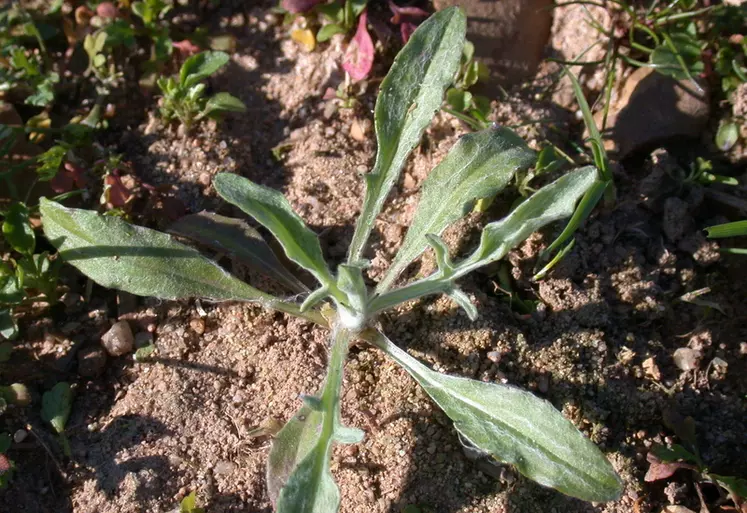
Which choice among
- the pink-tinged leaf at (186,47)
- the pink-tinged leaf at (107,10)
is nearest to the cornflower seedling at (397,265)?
the pink-tinged leaf at (186,47)

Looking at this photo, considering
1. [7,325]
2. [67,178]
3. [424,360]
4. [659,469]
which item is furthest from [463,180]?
[7,325]

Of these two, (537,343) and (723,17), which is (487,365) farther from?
(723,17)

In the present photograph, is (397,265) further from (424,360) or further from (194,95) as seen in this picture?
(194,95)

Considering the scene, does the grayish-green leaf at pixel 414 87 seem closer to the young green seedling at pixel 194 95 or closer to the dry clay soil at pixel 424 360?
the dry clay soil at pixel 424 360

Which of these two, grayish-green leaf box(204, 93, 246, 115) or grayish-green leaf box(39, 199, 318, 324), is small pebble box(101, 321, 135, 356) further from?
grayish-green leaf box(204, 93, 246, 115)

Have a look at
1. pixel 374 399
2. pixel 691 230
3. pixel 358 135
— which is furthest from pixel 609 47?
pixel 374 399

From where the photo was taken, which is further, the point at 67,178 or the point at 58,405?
the point at 67,178

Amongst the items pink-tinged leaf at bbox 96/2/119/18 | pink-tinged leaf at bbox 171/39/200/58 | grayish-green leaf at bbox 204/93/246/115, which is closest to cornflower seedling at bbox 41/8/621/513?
grayish-green leaf at bbox 204/93/246/115
